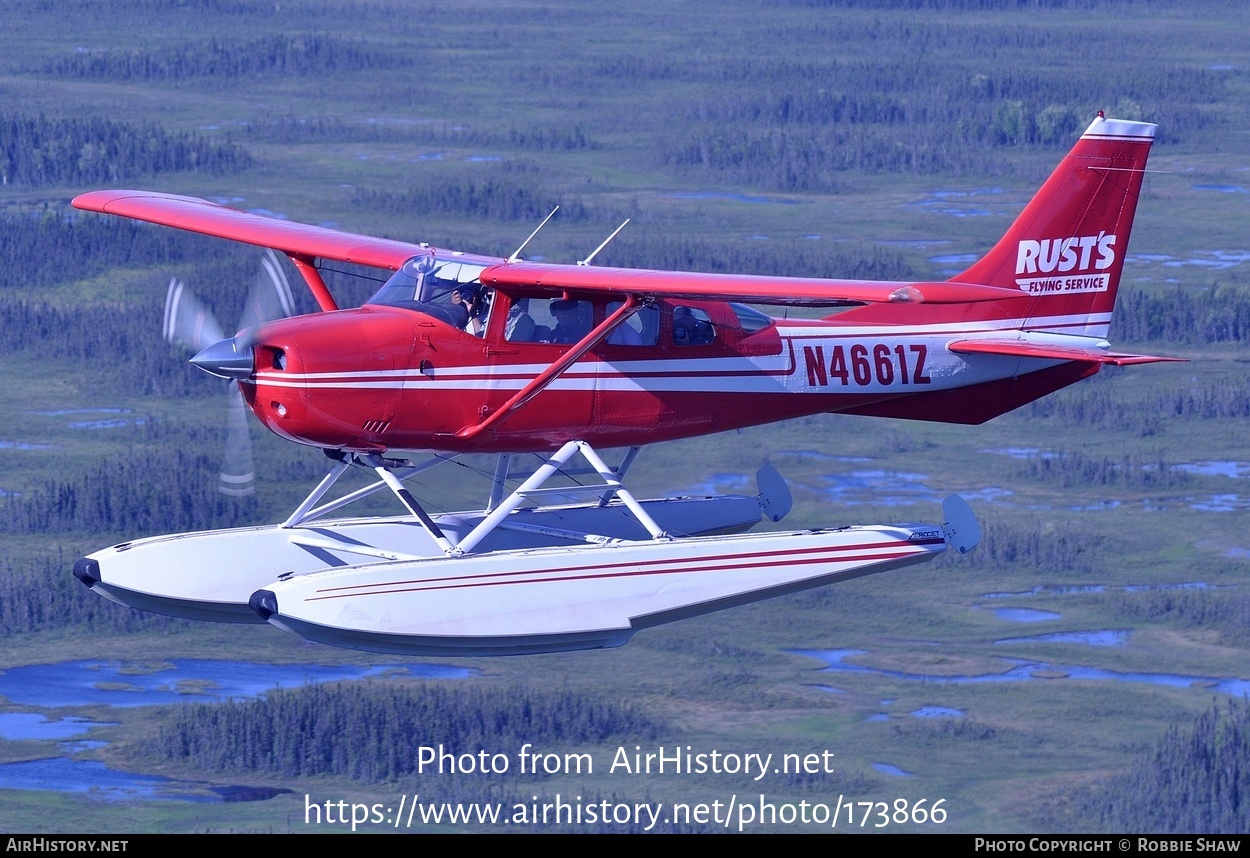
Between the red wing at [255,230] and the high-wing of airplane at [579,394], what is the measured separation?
5 cm

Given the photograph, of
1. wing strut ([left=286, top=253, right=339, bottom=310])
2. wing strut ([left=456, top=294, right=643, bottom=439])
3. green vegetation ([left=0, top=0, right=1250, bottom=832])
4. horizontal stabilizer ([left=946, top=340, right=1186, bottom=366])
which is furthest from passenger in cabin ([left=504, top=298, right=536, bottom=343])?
horizontal stabilizer ([left=946, top=340, right=1186, bottom=366])

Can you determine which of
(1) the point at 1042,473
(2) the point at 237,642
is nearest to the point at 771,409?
(2) the point at 237,642

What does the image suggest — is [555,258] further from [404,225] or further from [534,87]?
[534,87]

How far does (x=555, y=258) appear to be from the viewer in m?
81.1

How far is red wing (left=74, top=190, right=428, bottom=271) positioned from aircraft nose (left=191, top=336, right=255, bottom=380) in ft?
8.47

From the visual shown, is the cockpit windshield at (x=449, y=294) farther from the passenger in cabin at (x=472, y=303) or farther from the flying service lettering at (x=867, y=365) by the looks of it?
the flying service lettering at (x=867, y=365)

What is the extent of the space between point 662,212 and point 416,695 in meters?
44.3

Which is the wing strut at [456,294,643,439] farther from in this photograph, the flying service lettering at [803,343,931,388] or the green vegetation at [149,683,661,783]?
the green vegetation at [149,683,661,783]

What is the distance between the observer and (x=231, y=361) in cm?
2227

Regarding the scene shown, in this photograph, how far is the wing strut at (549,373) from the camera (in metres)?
23.3

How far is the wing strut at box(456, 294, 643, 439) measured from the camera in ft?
76.6

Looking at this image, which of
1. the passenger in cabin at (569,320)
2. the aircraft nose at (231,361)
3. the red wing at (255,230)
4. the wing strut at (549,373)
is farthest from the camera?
the red wing at (255,230)

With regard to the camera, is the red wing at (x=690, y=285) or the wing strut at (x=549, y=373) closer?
the red wing at (x=690, y=285)

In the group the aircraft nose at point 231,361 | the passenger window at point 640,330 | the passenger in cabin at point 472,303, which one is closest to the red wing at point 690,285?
the passenger in cabin at point 472,303
